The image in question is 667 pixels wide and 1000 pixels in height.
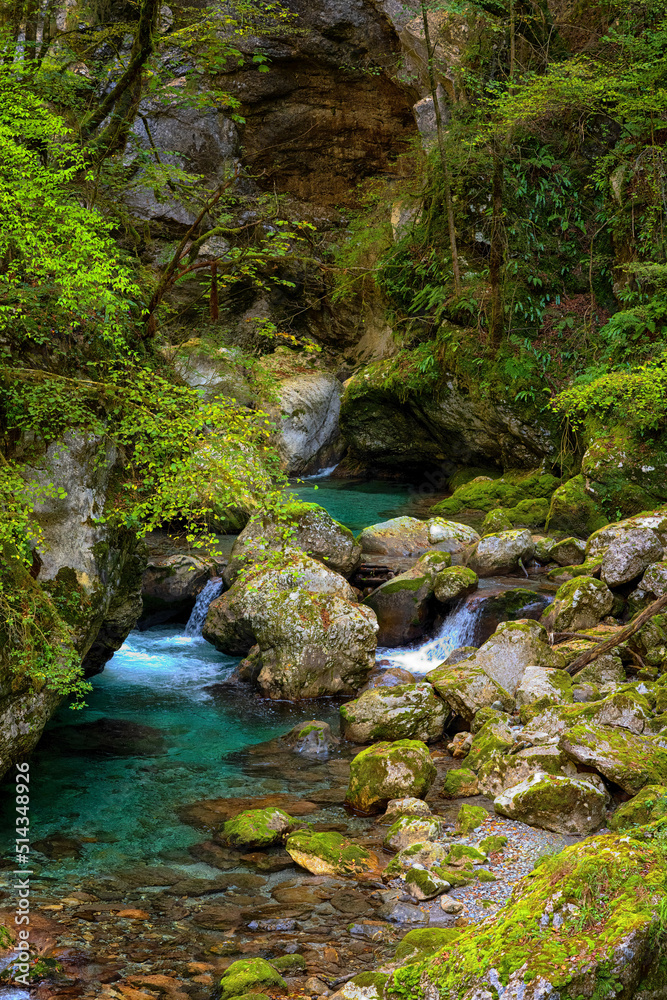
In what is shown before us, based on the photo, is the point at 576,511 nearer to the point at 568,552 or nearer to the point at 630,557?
the point at 568,552

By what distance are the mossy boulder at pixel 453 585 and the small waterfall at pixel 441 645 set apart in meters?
0.19

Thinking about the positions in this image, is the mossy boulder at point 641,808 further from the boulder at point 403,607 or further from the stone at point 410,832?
the boulder at point 403,607

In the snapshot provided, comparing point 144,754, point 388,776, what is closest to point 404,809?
point 388,776

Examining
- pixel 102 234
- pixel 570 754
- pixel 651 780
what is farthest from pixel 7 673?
pixel 651 780

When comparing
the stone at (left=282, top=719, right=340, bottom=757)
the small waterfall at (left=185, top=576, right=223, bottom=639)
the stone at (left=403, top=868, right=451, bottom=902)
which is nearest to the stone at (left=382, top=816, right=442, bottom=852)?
the stone at (left=403, top=868, right=451, bottom=902)

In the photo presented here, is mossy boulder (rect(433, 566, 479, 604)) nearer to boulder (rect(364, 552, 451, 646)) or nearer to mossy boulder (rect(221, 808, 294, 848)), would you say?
boulder (rect(364, 552, 451, 646))

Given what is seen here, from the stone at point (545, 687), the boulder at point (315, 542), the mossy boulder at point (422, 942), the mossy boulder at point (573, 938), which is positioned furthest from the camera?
the boulder at point (315, 542)

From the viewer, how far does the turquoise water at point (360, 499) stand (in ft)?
56.8

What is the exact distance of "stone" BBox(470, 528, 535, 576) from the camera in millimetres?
12273

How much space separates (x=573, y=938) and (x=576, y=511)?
11.7m

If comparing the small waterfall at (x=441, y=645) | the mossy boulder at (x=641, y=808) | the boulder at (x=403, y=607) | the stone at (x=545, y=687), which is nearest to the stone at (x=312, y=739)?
the stone at (x=545, y=687)

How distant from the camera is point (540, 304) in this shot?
57.0 ft

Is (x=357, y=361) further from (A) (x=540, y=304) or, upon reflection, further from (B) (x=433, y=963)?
(B) (x=433, y=963)

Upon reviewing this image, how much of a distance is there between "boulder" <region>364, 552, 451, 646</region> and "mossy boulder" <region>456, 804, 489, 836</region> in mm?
4823
